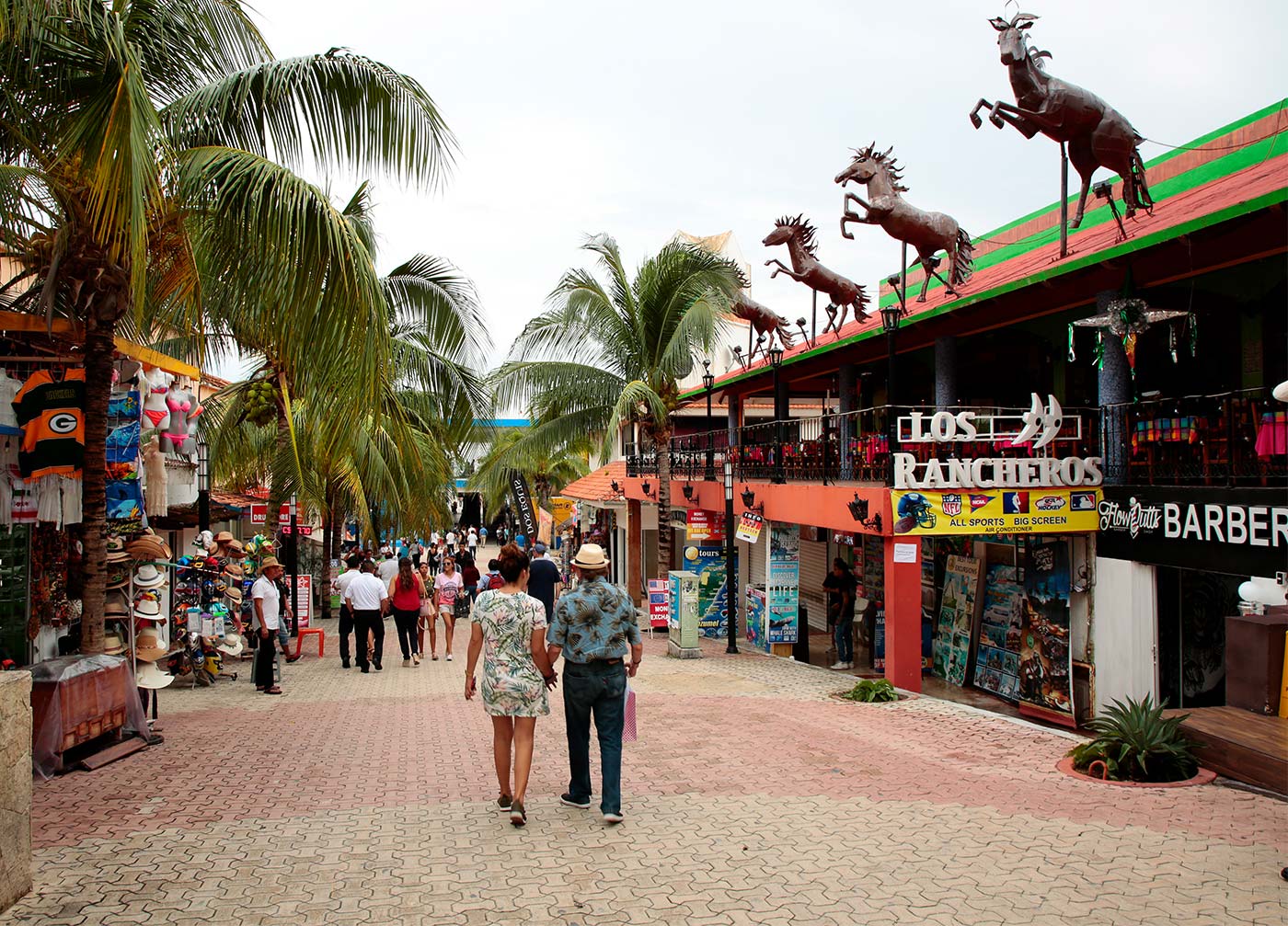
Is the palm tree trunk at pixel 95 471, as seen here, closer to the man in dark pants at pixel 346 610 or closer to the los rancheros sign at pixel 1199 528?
the man in dark pants at pixel 346 610

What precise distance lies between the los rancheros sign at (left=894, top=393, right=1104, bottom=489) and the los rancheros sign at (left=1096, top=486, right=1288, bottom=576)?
A: 45cm

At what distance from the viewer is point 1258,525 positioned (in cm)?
865

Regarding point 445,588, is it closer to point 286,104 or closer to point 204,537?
point 204,537

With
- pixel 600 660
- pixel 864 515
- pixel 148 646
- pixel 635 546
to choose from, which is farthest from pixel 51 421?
pixel 635 546

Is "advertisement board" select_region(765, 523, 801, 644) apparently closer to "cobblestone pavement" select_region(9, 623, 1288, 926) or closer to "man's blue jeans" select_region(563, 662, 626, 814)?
"cobblestone pavement" select_region(9, 623, 1288, 926)

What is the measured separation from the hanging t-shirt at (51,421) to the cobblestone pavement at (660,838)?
236 cm

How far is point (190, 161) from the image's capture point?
7109mm

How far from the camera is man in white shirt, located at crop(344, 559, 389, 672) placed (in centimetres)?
1339

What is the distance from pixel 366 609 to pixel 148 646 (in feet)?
14.3

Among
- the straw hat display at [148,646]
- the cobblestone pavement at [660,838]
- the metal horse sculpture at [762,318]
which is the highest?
the metal horse sculpture at [762,318]

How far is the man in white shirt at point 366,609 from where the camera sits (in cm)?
1339

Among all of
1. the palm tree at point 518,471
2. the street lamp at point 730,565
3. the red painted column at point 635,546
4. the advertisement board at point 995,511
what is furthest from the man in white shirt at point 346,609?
the palm tree at point 518,471

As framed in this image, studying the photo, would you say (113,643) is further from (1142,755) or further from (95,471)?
(1142,755)

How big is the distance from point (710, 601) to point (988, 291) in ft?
27.1
